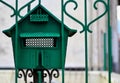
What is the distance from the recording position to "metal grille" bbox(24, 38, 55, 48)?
155 cm

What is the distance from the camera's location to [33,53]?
1542 mm

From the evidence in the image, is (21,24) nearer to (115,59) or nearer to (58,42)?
(58,42)

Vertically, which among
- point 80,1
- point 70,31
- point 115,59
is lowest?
point 115,59

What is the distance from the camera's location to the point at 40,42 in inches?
61.0

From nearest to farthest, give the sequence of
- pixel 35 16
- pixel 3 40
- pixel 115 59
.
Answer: pixel 35 16, pixel 3 40, pixel 115 59

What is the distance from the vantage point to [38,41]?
155cm

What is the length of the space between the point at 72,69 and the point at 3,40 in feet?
2.01

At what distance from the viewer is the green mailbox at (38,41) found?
1.54 meters

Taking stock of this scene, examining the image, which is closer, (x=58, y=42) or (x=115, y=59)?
(x=58, y=42)

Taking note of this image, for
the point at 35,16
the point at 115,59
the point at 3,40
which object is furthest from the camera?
the point at 115,59

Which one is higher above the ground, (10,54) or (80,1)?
(80,1)

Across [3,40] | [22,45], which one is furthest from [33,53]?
[3,40]

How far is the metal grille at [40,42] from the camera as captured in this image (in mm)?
1549

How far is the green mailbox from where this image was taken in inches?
60.5
